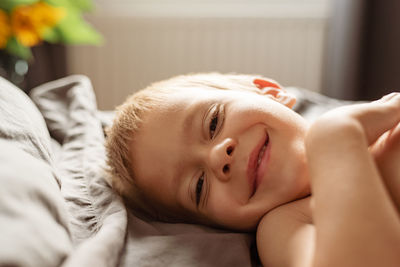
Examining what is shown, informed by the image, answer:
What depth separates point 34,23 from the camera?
191 centimetres

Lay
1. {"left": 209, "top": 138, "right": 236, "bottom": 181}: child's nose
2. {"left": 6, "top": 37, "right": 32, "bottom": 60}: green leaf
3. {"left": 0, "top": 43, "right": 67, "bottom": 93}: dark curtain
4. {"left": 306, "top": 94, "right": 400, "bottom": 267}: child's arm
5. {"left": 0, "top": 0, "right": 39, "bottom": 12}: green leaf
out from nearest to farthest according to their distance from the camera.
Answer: {"left": 306, "top": 94, "right": 400, "bottom": 267}: child's arm
{"left": 209, "top": 138, "right": 236, "bottom": 181}: child's nose
{"left": 0, "top": 0, "right": 39, "bottom": 12}: green leaf
{"left": 6, "top": 37, "right": 32, "bottom": 60}: green leaf
{"left": 0, "top": 43, "right": 67, "bottom": 93}: dark curtain

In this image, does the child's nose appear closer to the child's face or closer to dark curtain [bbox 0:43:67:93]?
the child's face

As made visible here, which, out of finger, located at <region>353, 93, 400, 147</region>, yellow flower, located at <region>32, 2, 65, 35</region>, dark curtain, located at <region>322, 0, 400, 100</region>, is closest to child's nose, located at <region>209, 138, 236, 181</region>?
finger, located at <region>353, 93, 400, 147</region>

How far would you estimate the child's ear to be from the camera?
1.03m

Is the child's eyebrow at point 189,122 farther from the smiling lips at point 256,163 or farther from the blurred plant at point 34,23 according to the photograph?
the blurred plant at point 34,23

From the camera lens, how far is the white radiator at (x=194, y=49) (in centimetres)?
254

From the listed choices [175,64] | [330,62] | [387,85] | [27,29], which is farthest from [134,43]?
[387,85]

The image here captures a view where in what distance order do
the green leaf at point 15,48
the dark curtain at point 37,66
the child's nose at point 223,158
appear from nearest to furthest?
the child's nose at point 223,158, the green leaf at point 15,48, the dark curtain at point 37,66

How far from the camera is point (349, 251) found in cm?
55

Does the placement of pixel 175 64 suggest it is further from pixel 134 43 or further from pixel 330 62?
pixel 330 62

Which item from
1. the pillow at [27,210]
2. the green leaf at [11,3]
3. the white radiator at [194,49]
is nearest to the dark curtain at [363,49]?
the white radiator at [194,49]

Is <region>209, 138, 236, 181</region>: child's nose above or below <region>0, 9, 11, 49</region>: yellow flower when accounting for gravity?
below

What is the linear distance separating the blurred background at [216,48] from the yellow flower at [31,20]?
0.51 meters

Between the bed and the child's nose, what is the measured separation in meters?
0.10
